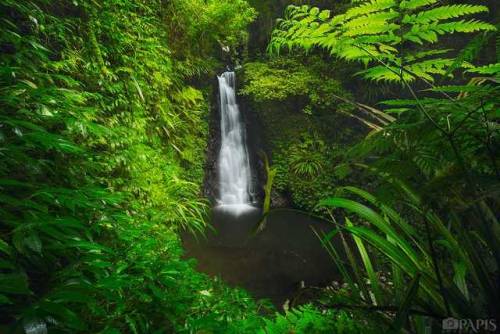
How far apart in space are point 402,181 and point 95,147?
2.22 meters

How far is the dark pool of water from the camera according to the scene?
4.29 meters

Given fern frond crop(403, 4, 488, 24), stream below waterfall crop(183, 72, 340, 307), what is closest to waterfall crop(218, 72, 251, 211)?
stream below waterfall crop(183, 72, 340, 307)

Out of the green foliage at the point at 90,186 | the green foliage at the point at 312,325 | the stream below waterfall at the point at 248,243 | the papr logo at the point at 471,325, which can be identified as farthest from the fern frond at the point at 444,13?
the stream below waterfall at the point at 248,243

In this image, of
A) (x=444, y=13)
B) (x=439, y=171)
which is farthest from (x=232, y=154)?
(x=439, y=171)

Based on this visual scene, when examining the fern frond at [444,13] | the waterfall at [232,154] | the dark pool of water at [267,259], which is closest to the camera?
the fern frond at [444,13]

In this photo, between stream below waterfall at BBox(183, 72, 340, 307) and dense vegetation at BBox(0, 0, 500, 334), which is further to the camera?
stream below waterfall at BBox(183, 72, 340, 307)

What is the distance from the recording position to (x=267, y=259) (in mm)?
5012

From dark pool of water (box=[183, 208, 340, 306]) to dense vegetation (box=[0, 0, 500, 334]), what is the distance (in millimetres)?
1806

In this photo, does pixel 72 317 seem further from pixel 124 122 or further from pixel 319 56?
pixel 319 56

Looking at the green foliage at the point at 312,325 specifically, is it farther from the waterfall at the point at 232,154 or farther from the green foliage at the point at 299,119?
the waterfall at the point at 232,154

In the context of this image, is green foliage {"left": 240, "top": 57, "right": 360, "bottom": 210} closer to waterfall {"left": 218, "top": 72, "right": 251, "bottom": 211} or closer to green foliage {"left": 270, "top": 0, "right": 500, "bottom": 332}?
waterfall {"left": 218, "top": 72, "right": 251, "bottom": 211}

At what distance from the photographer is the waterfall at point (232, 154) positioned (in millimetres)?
8609

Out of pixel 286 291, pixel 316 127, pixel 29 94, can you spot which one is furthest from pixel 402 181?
pixel 316 127

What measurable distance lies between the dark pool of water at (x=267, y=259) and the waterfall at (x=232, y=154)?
1.98 metres
